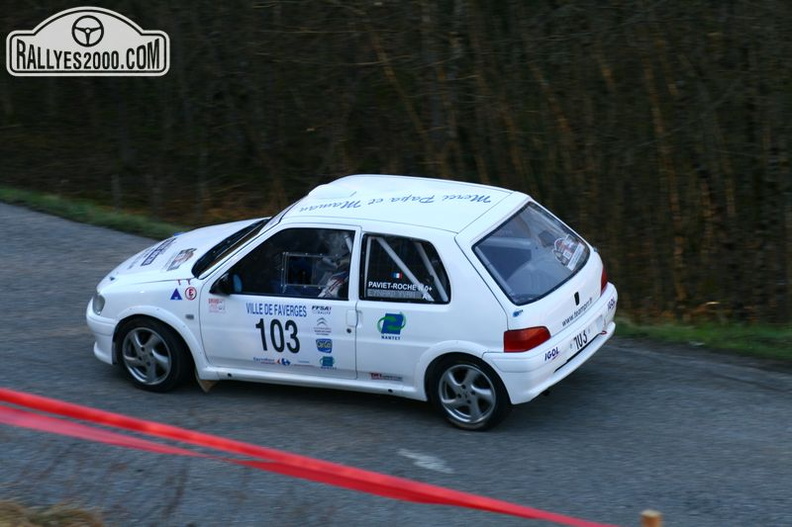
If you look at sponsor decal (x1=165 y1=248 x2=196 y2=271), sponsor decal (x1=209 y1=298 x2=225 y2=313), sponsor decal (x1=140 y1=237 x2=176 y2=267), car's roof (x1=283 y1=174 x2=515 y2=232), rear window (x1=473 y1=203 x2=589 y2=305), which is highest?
car's roof (x1=283 y1=174 x2=515 y2=232)

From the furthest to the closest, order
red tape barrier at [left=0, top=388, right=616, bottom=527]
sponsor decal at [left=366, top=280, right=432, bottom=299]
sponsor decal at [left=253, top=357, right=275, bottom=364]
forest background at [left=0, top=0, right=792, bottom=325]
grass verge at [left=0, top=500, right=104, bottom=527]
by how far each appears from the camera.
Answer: forest background at [left=0, top=0, right=792, bottom=325] < sponsor decal at [left=253, top=357, right=275, bottom=364] < sponsor decal at [left=366, top=280, right=432, bottom=299] < grass verge at [left=0, top=500, right=104, bottom=527] < red tape barrier at [left=0, top=388, right=616, bottom=527]

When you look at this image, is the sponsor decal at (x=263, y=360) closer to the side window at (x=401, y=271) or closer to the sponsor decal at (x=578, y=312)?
the side window at (x=401, y=271)

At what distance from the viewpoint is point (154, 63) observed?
16734 millimetres

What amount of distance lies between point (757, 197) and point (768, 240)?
56cm

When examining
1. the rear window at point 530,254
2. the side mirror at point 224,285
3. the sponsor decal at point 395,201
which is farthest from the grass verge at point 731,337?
the side mirror at point 224,285

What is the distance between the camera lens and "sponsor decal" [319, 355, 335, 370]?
7.30 m

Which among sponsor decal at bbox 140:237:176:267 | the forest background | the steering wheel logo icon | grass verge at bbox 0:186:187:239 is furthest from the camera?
the steering wheel logo icon

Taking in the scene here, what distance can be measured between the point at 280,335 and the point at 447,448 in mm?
1466

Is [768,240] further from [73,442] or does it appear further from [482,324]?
[73,442]

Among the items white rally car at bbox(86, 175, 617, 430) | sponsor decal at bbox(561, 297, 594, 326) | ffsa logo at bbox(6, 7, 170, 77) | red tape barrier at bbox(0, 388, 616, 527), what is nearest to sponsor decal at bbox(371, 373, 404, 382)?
white rally car at bbox(86, 175, 617, 430)

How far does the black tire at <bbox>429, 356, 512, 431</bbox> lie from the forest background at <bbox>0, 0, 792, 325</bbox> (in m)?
4.75

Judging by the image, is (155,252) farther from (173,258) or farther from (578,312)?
(578,312)

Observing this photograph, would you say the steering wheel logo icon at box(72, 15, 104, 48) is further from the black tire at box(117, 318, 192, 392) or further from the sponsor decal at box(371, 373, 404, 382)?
the sponsor decal at box(371, 373, 404, 382)

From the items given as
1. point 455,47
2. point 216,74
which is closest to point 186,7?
point 216,74
